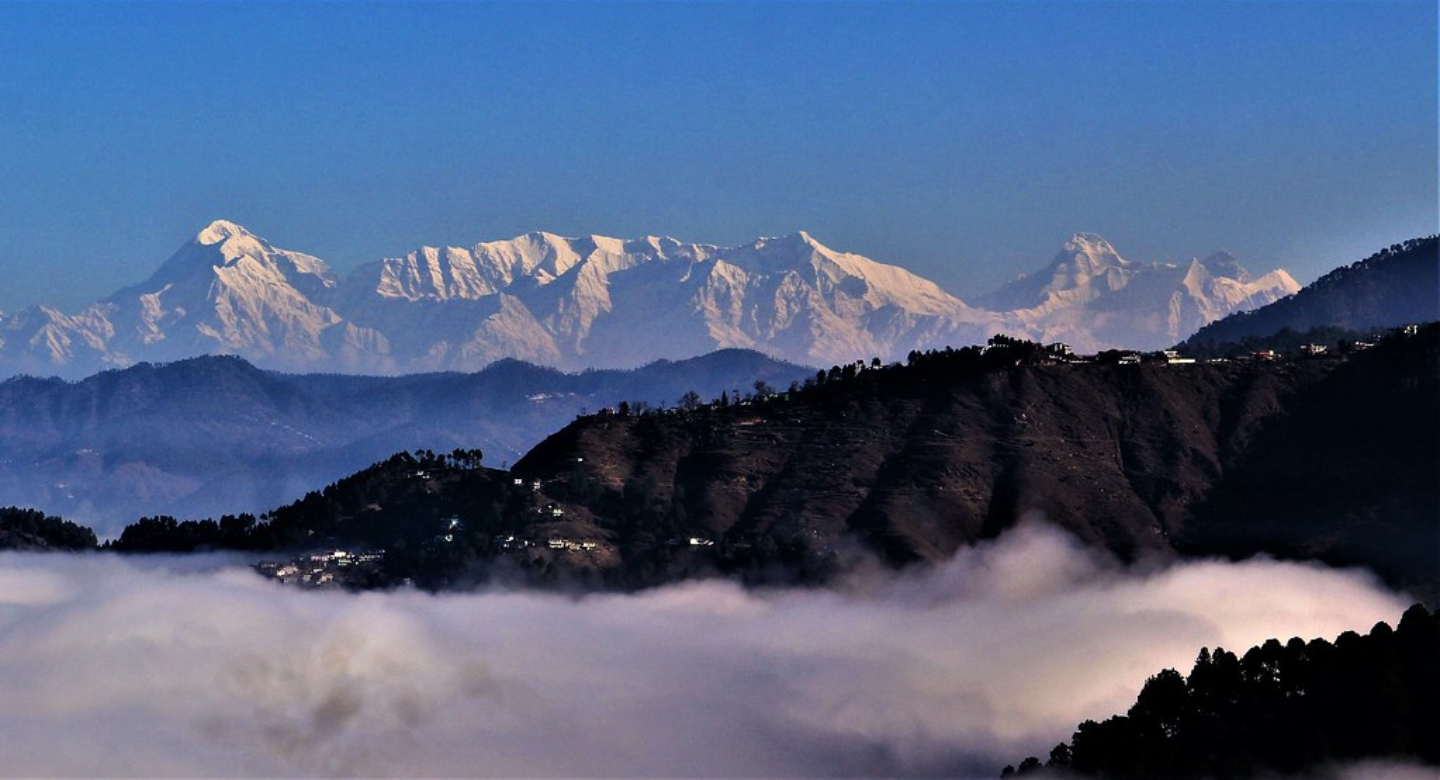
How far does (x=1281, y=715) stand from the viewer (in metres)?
170

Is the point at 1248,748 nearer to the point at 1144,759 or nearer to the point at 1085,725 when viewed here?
the point at 1144,759

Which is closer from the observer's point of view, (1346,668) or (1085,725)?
(1346,668)

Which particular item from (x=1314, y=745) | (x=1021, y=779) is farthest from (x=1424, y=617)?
(x=1021, y=779)

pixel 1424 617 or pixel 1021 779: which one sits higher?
pixel 1424 617

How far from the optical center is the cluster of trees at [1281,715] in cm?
16288

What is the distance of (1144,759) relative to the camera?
17312 cm

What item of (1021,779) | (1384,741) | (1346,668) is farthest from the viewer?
(1021,779)

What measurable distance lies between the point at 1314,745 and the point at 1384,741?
4785mm

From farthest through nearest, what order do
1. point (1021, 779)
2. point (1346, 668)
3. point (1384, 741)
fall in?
point (1021, 779), point (1346, 668), point (1384, 741)

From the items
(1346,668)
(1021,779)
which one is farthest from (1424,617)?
(1021,779)

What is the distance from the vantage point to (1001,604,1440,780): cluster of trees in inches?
6412

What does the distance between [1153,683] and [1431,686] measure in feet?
76.1

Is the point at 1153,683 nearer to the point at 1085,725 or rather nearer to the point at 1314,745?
the point at 1085,725

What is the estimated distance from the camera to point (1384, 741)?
527 ft
